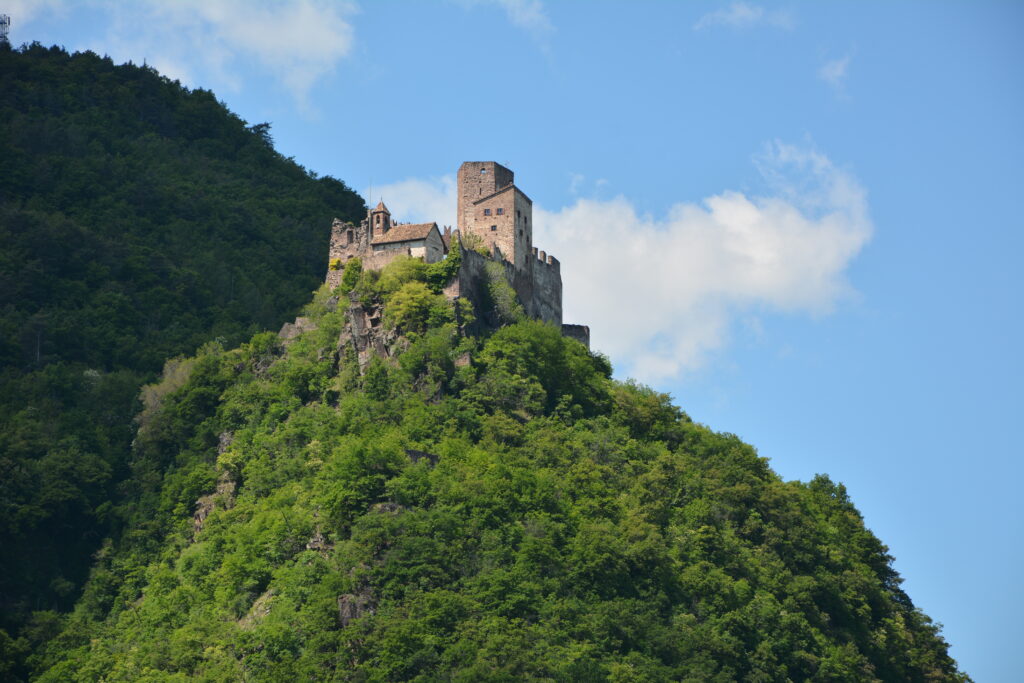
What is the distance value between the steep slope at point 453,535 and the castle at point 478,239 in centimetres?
194

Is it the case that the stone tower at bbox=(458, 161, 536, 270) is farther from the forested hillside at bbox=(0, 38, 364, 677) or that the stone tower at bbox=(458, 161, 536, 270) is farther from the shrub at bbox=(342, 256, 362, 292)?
the forested hillside at bbox=(0, 38, 364, 677)

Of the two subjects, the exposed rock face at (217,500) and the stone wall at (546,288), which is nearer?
the exposed rock face at (217,500)

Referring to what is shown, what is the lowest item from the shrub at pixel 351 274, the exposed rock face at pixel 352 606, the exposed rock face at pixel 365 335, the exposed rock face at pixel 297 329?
the exposed rock face at pixel 352 606

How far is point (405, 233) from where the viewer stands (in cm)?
8500

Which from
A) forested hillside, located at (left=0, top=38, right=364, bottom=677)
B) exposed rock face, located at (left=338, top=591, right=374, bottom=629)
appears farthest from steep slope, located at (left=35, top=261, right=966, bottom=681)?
forested hillside, located at (left=0, top=38, right=364, bottom=677)

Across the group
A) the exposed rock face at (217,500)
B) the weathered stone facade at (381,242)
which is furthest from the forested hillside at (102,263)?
the weathered stone facade at (381,242)

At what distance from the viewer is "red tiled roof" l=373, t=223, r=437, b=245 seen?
84.4m

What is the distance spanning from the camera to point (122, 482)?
295 ft

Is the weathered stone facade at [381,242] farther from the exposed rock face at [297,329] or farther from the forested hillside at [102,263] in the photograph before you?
the forested hillside at [102,263]

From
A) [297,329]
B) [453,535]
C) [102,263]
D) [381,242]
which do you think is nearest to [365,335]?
[381,242]

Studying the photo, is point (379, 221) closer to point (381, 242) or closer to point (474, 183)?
point (381, 242)

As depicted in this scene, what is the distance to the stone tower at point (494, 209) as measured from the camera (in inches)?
3492

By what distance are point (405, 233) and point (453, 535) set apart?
20.3 metres

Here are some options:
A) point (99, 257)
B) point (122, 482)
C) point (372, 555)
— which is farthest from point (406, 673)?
point (99, 257)
